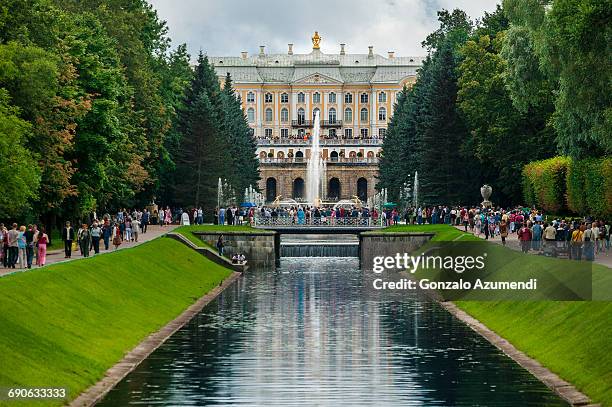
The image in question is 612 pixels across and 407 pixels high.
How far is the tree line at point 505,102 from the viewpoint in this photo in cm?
5759

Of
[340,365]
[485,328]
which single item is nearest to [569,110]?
[485,328]

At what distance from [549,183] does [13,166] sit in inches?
1412

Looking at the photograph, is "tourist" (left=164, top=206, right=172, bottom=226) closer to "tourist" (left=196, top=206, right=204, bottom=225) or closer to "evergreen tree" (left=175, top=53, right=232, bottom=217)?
"tourist" (left=196, top=206, right=204, bottom=225)

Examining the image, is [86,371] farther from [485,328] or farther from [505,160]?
[505,160]

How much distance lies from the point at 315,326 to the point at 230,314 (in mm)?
5011

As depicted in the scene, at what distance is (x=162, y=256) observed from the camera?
6862 centimetres

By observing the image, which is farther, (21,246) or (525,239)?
(525,239)

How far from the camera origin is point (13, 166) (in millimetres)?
55469

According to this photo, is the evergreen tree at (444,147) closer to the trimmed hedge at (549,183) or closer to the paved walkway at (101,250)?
the trimmed hedge at (549,183)

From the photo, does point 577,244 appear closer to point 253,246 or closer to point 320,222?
point 253,246

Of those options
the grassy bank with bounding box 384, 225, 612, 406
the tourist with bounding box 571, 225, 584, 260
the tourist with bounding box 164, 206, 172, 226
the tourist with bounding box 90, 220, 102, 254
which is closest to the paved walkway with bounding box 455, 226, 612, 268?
the tourist with bounding box 571, 225, 584, 260

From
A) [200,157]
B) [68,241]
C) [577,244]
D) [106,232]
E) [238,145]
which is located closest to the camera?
[577,244]

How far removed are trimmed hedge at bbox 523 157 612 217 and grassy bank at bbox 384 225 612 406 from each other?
15.8 metres

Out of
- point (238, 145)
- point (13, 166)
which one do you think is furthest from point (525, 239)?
point (238, 145)
